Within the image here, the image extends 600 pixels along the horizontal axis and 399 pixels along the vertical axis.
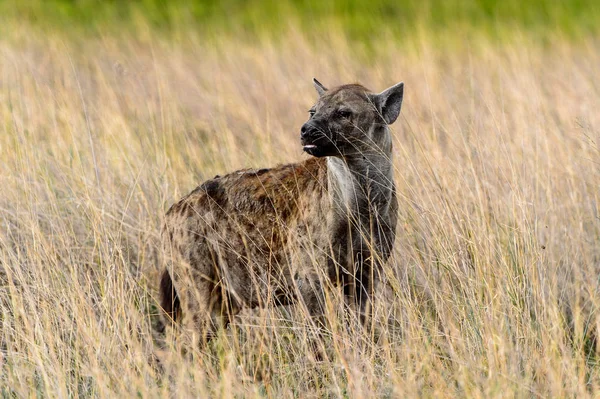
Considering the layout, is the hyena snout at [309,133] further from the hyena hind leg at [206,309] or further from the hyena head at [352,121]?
→ the hyena hind leg at [206,309]

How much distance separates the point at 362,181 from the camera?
4.66 metres

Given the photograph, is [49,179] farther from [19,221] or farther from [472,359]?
[472,359]

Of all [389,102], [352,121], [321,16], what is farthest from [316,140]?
[321,16]

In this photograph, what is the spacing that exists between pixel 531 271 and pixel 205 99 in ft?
16.7

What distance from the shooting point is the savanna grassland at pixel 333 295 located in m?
3.99

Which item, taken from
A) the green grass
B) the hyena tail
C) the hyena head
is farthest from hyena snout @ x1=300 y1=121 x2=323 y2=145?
the green grass

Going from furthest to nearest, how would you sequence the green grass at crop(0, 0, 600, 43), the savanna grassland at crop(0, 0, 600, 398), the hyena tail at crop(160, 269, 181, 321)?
the green grass at crop(0, 0, 600, 43), the hyena tail at crop(160, 269, 181, 321), the savanna grassland at crop(0, 0, 600, 398)

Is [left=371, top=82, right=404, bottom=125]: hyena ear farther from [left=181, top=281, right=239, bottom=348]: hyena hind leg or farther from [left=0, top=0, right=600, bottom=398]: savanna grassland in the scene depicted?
[left=181, top=281, right=239, bottom=348]: hyena hind leg

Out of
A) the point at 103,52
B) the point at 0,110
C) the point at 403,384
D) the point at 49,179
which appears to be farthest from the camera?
the point at 103,52

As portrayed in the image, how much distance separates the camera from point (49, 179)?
225 inches

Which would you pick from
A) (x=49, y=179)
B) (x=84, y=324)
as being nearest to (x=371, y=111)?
(x=84, y=324)

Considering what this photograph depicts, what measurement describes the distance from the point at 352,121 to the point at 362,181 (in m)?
0.29

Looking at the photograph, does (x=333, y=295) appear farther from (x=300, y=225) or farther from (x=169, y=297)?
(x=169, y=297)

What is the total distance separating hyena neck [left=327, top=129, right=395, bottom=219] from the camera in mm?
4617
